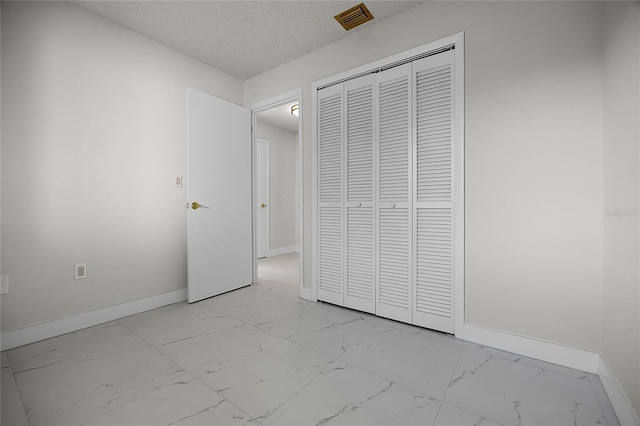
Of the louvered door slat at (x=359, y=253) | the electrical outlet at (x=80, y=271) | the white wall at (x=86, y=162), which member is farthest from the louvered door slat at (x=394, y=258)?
the electrical outlet at (x=80, y=271)

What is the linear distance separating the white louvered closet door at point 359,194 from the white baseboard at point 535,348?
813 millimetres

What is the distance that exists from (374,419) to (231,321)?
1.47 m

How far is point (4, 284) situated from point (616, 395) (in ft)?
11.5

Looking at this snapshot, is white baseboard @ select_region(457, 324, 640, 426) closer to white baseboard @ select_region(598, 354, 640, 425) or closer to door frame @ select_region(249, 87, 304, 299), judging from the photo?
white baseboard @ select_region(598, 354, 640, 425)

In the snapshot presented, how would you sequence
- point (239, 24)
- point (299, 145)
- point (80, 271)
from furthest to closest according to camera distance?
point (299, 145), point (239, 24), point (80, 271)

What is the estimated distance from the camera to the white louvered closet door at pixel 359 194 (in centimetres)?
247

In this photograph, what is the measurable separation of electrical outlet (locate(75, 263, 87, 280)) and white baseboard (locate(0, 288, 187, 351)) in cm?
29

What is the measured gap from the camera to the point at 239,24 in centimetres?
242

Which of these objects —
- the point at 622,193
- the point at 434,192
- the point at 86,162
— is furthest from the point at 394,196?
the point at 86,162

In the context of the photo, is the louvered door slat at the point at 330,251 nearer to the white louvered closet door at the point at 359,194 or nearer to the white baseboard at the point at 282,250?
the white louvered closet door at the point at 359,194

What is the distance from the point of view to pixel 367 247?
8.23 ft

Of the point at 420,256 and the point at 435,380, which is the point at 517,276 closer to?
the point at 420,256

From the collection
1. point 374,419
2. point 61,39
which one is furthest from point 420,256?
point 61,39

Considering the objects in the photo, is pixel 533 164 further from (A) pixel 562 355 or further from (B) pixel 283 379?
(B) pixel 283 379
